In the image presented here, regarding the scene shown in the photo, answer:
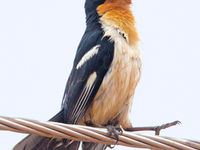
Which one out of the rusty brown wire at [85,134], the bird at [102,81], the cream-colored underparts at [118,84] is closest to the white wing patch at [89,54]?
the bird at [102,81]

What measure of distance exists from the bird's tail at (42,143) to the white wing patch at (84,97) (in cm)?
35

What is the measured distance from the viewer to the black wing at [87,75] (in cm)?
582

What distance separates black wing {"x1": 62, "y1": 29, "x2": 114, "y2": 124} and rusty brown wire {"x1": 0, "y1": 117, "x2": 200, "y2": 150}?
174 cm

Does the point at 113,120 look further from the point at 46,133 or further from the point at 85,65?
the point at 46,133

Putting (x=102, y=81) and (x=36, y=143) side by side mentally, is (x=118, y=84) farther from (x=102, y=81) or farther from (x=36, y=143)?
(x=36, y=143)

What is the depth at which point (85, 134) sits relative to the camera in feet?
12.4

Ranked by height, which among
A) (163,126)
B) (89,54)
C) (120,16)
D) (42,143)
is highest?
(120,16)

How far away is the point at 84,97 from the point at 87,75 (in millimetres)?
350

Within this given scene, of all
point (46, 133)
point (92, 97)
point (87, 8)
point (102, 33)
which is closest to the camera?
point (46, 133)

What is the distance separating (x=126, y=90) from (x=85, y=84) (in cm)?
58

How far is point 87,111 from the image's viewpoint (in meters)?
6.00

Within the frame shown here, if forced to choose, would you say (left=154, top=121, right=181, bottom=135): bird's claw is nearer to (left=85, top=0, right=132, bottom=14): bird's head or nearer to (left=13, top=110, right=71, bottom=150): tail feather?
(left=13, top=110, right=71, bottom=150): tail feather

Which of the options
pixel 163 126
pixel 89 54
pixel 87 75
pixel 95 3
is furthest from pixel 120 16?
pixel 163 126

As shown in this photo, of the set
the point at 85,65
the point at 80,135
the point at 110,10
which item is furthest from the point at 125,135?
the point at 110,10
